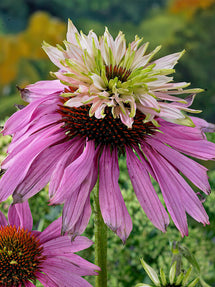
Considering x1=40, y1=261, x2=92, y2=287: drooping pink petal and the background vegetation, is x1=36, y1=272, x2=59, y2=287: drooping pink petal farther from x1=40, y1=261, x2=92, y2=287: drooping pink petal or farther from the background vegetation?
the background vegetation

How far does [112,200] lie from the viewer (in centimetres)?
32

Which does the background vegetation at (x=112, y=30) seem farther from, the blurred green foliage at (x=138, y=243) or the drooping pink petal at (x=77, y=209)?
the drooping pink petal at (x=77, y=209)

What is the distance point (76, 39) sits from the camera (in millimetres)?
376

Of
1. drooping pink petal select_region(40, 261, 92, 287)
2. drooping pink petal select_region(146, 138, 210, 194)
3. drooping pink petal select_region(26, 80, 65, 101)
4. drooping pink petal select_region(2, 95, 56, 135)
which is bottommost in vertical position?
drooping pink petal select_region(40, 261, 92, 287)

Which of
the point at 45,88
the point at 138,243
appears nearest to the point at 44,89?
the point at 45,88

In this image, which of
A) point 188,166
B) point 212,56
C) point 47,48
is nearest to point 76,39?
point 47,48

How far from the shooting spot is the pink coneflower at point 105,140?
322mm

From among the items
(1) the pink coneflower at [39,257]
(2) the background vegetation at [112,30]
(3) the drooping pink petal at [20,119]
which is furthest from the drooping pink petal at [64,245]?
(2) the background vegetation at [112,30]

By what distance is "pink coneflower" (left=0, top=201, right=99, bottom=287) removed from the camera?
0.37m

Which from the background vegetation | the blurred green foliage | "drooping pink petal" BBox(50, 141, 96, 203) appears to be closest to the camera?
"drooping pink petal" BBox(50, 141, 96, 203)

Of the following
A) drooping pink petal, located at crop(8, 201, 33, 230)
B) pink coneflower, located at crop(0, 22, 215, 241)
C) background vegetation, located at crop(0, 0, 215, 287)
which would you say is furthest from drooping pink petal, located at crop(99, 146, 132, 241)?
background vegetation, located at crop(0, 0, 215, 287)

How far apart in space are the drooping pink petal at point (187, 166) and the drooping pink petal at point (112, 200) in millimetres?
45

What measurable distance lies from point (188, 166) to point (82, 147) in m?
0.09

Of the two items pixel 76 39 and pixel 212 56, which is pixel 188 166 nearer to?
pixel 76 39
